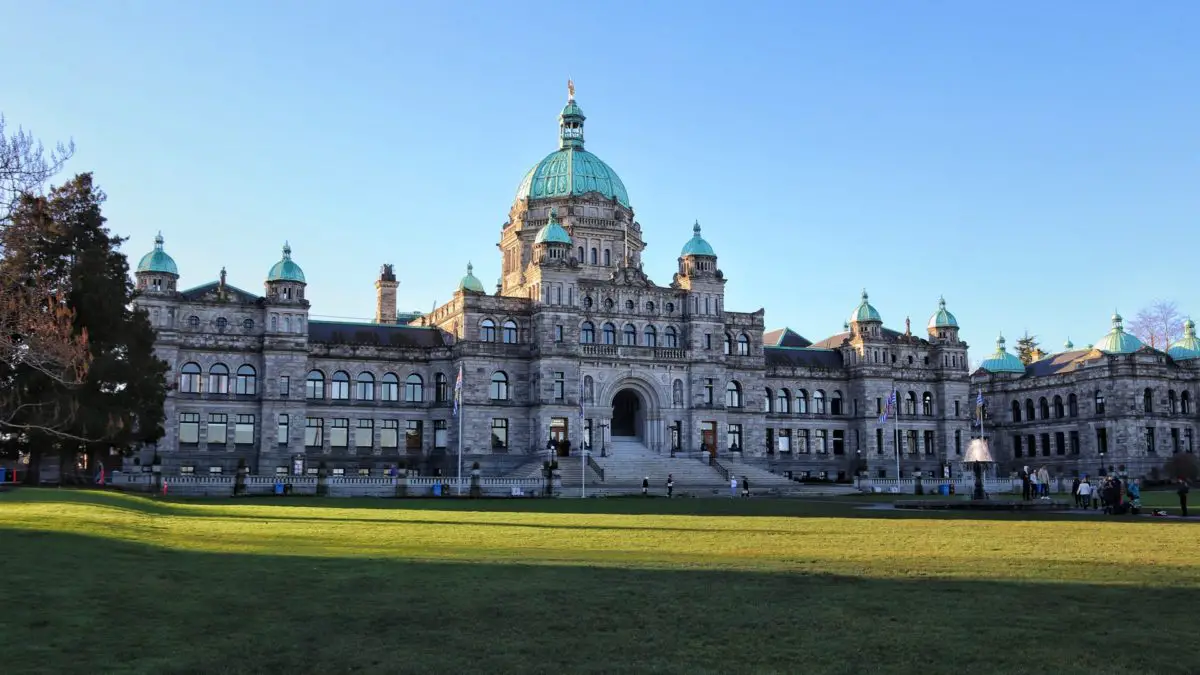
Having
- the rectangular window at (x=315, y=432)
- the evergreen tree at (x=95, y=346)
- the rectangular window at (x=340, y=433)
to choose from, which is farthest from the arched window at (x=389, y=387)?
the evergreen tree at (x=95, y=346)

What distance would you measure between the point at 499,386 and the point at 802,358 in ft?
103

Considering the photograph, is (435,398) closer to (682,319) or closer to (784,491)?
(682,319)

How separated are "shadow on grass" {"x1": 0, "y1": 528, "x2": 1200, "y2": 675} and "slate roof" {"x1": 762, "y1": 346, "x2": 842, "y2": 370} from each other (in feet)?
260

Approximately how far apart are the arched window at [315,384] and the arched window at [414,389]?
6.25 meters

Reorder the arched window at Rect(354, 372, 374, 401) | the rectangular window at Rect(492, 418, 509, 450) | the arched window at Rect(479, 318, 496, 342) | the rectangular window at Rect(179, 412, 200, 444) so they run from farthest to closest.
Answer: the arched window at Rect(354, 372, 374, 401) < the arched window at Rect(479, 318, 496, 342) < the rectangular window at Rect(492, 418, 509, 450) < the rectangular window at Rect(179, 412, 200, 444)

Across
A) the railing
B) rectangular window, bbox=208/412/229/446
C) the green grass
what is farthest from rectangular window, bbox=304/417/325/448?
the green grass

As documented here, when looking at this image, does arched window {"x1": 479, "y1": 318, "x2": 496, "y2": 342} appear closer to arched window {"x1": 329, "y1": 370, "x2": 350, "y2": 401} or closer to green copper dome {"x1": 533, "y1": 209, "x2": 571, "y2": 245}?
green copper dome {"x1": 533, "y1": 209, "x2": 571, "y2": 245}

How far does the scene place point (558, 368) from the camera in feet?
266

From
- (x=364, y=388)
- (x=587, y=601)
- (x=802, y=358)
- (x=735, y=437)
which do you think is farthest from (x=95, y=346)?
(x=802, y=358)

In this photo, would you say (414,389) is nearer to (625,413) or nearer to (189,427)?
(189,427)

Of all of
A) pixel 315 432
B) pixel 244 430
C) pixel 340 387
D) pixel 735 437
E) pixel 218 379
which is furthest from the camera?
pixel 735 437

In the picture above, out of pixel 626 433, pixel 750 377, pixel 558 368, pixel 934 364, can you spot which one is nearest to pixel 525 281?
pixel 558 368

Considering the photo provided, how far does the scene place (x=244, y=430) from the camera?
78.8 m

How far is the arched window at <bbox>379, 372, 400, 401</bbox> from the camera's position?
83.8 meters
